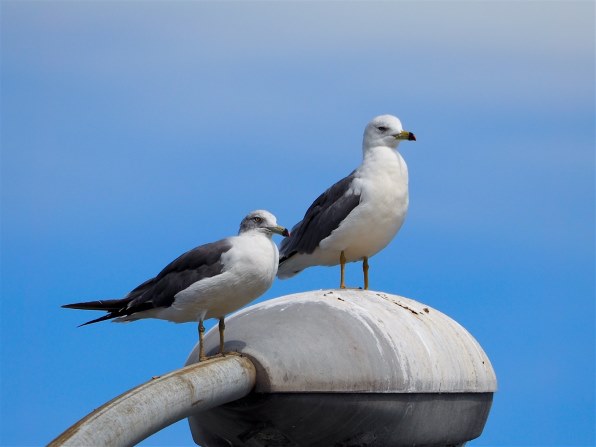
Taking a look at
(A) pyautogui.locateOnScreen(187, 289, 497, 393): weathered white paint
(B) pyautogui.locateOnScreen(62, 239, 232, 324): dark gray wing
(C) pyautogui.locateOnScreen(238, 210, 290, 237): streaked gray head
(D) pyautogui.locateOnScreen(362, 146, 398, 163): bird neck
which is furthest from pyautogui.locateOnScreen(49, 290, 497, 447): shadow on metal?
(D) pyautogui.locateOnScreen(362, 146, 398, 163): bird neck

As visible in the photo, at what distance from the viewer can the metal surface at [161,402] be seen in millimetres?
9758

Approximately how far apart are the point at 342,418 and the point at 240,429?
45.2 inches

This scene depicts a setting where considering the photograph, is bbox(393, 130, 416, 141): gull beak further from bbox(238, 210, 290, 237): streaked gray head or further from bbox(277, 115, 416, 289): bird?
bbox(238, 210, 290, 237): streaked gray head

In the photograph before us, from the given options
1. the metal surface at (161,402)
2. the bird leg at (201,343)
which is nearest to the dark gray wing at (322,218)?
→ the bird leg at (201,343)

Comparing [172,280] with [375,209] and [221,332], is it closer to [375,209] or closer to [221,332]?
[221,332]

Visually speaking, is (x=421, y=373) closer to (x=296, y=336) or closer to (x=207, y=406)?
(x=296, y=336)

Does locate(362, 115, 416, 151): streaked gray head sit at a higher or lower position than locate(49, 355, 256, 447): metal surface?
higher

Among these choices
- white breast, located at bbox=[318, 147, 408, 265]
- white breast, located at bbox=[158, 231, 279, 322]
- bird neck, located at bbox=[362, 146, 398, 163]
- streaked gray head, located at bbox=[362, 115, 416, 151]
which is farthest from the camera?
streaked gray head, located at bbox=[362, 115, 416, 151]

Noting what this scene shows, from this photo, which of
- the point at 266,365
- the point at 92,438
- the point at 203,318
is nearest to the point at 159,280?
the point at 203,318

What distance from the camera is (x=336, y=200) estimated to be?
15.1m

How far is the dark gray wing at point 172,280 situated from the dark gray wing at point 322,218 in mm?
2807

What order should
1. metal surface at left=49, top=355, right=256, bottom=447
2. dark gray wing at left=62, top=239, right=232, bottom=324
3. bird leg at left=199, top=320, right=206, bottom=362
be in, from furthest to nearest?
bird leg at left=199, top=320, right=206, bottom=362
dark gray wing at left=62, top=239, right=232, bottom=324
metal surface at left=49, top=355, right=256, bottom=447

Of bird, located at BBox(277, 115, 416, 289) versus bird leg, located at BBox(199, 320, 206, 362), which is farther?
bird, located at BBox(277, 115, 416, 289)

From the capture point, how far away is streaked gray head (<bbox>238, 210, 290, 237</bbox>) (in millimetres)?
12453
